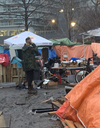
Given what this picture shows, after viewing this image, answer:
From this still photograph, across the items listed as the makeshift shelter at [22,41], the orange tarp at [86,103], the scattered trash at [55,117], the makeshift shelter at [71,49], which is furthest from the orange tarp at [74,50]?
the orange tarp at [86,103]

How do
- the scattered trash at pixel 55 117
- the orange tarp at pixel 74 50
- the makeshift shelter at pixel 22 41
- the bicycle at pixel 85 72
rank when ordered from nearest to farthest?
the scattered trash at pixel 55 117 < the bicycle at pixel 85 72 < the makeshift shelter at pixel 22 41 < the orange tarp at pixel 74 50

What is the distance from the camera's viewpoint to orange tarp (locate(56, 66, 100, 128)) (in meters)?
2.97

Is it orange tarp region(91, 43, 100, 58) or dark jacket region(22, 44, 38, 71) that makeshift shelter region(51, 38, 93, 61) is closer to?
orange tarp region(91, 43, 100, 58)

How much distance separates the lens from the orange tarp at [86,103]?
9.76ft

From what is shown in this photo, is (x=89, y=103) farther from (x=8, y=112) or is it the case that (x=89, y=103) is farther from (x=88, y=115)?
(x=8, y=112)

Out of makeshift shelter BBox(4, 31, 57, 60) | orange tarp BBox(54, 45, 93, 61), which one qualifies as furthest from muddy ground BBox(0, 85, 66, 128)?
orange tarp BBox(54, 45, 93, 61)

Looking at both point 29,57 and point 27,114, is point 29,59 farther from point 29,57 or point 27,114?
point 27,114

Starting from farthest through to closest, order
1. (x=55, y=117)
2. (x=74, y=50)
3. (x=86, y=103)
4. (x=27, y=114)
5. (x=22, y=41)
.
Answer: (x=74, y=50) → (x=22, y=41) → (x=27, y=114) → (x=55, y=117) → (x=86, y=103)

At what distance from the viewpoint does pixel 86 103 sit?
3301 mm

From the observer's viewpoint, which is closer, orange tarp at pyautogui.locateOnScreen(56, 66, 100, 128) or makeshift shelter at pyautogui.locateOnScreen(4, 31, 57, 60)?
orange tarp at pyautogui.locateOnScreen(56, 66, 100, 128)

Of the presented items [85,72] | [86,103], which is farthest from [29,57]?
[86,103]

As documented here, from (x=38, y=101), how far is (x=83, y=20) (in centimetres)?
2061

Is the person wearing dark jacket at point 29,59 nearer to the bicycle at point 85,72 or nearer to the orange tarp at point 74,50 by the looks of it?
the bicycle at point 85,72

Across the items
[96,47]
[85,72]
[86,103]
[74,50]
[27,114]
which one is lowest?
[27,114]
